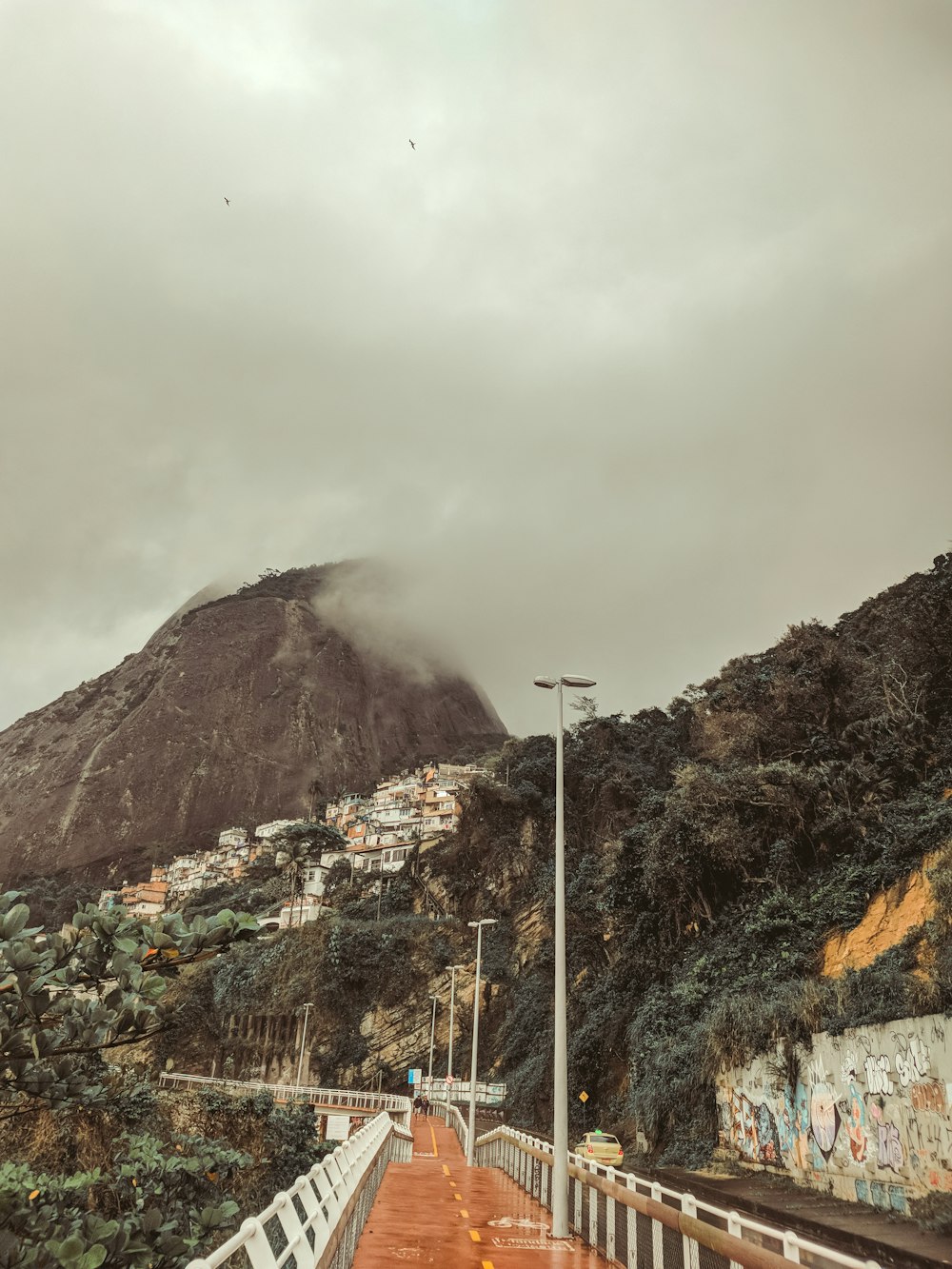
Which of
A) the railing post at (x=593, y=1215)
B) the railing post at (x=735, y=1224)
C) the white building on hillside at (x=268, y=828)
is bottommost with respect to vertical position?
the railing post at (x=593, y=1215)

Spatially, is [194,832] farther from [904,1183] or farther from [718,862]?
[904,1183]

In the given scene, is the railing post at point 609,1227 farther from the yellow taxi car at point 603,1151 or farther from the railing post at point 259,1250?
the yellow taxi car at point 603,1151

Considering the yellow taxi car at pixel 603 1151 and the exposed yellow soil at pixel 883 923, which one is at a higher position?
the exposed yellow soil at pixel 883 923

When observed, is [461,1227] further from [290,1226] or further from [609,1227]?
[290,1226]

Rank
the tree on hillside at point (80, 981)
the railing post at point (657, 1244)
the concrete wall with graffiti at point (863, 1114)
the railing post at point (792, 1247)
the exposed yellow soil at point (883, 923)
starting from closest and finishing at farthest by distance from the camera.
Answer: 1. the tree on hillside at point (80, 981)
2. the railing post at point (792, 1247)
3. the railing post at point (657, 1244)
4. the concrete wall with graffiti at point (863, 1114)
5. the exposed yellow soil at point (883, 923)

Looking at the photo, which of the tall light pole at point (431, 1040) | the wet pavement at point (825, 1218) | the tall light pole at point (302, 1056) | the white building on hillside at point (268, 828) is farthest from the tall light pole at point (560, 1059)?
the white building on hillside at point (268, 828)

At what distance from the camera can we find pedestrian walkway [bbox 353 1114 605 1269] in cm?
1002

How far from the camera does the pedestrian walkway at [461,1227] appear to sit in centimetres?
1002

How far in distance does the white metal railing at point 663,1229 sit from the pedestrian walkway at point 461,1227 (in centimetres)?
41

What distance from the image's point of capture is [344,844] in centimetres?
9994

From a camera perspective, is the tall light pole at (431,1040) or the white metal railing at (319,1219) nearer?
the white metal railing at (319,1219)

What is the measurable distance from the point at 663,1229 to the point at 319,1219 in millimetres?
3492

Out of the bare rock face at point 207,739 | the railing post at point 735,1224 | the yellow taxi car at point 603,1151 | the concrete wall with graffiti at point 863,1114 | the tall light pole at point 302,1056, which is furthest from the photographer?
the bare rock face at point 207,739

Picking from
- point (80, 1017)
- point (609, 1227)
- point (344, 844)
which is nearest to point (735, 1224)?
point (609, 1227)
